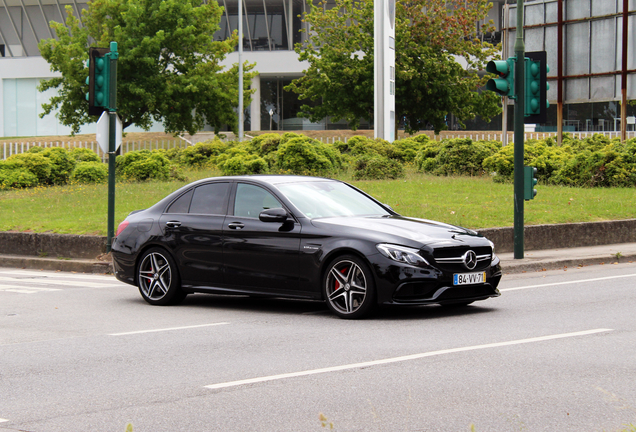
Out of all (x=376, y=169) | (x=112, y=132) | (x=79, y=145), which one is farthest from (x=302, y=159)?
(x=79, y=145)

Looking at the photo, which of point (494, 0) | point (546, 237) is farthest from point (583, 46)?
point (494, 0)

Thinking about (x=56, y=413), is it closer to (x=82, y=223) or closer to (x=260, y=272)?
(x=260, y=272)

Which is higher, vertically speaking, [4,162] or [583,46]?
[583,46]

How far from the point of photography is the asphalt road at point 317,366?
17.0 ft

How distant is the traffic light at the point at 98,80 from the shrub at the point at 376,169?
10332mm

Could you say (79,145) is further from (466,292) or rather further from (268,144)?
(466,292)

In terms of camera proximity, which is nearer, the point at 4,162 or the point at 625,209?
the point at 625,209

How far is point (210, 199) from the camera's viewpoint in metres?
10.3

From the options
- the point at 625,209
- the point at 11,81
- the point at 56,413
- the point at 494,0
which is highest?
the point at 494,0

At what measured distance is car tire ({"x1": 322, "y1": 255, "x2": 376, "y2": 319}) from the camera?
343 inches

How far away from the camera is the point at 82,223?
54.5ft

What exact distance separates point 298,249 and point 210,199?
5.34 feet

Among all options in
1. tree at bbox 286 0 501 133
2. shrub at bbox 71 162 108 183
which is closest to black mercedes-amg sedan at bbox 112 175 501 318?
shrub at bbox 71 162 108 183

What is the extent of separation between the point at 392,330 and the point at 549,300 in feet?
9.69
